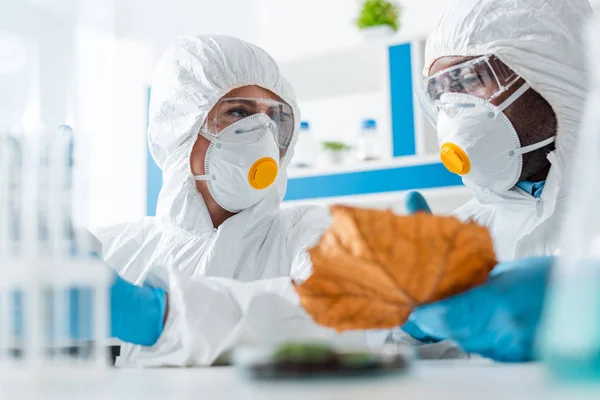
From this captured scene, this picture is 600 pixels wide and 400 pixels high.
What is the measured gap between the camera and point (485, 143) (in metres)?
1.48

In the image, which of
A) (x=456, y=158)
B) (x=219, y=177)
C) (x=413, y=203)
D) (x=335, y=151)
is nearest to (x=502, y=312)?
(x=413, y=203)

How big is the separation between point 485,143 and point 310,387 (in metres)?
1.09

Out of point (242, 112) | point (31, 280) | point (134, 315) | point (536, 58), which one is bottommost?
point (134, 315)

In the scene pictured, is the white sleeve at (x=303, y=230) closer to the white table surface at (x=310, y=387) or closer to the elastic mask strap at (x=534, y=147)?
the elastic mask strap at (x=534, y=147)

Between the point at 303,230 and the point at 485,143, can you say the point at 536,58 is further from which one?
the point at 303,230

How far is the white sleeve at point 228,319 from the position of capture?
32.7 inches

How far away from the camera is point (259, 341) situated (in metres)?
0.82

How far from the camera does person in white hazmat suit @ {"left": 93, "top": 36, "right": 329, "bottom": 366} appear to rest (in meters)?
1.67

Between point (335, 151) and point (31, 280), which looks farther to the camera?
point (335, 151)

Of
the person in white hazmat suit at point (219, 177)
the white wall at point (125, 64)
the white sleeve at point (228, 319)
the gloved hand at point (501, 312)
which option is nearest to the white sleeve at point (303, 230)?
the person in white hazmat suit at point (219, 177)

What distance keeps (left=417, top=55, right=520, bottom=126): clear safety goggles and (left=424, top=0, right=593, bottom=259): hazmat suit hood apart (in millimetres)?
23

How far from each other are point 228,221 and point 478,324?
989 millimetres

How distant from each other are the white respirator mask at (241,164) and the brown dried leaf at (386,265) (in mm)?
995

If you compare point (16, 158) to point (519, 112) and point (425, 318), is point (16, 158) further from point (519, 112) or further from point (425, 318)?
point (519, 112)
